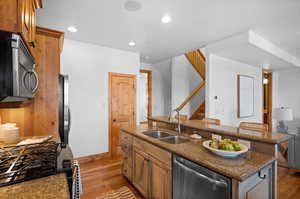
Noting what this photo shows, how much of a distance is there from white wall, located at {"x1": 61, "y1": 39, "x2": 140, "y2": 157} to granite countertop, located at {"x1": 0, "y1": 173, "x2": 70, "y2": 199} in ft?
8.61

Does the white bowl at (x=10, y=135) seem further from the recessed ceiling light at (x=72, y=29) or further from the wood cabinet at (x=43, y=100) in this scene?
the recessed ceiling light at (x=72, y=29)

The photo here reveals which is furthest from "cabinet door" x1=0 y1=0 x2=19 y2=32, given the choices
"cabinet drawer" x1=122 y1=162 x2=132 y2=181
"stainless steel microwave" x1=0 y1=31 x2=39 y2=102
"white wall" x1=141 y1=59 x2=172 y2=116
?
"white wall" x1=141 y1=59 x2=172 y2=116

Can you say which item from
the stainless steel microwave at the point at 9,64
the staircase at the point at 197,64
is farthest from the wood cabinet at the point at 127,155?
the staircase at the point at 197,64

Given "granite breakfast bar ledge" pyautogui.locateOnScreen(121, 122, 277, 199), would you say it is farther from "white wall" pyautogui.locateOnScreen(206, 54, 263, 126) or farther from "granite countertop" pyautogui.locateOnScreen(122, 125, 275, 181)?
"white wall" pyautogui.locateOnScreen(206, 54, 263, 126)

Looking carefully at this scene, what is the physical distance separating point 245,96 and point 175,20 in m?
3.48

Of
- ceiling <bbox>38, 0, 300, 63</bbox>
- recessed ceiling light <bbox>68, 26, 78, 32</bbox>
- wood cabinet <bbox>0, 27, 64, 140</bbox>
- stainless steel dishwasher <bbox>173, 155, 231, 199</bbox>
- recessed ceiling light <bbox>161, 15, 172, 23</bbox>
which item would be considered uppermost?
recessed ceiling light <bbox>68, 26, 78, 32</bbox>

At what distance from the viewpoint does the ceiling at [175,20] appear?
1.98m

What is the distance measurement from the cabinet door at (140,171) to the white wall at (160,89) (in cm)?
374

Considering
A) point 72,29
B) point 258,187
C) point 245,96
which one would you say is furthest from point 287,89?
point 72,29

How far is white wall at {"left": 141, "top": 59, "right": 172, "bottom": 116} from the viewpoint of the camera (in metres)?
5.83

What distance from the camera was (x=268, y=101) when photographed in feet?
19.3

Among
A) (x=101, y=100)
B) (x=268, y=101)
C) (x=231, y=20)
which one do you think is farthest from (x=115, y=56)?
(x=268, y=101)

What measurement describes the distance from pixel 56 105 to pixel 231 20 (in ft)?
9.65

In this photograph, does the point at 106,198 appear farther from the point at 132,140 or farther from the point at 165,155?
the point at 165,155
